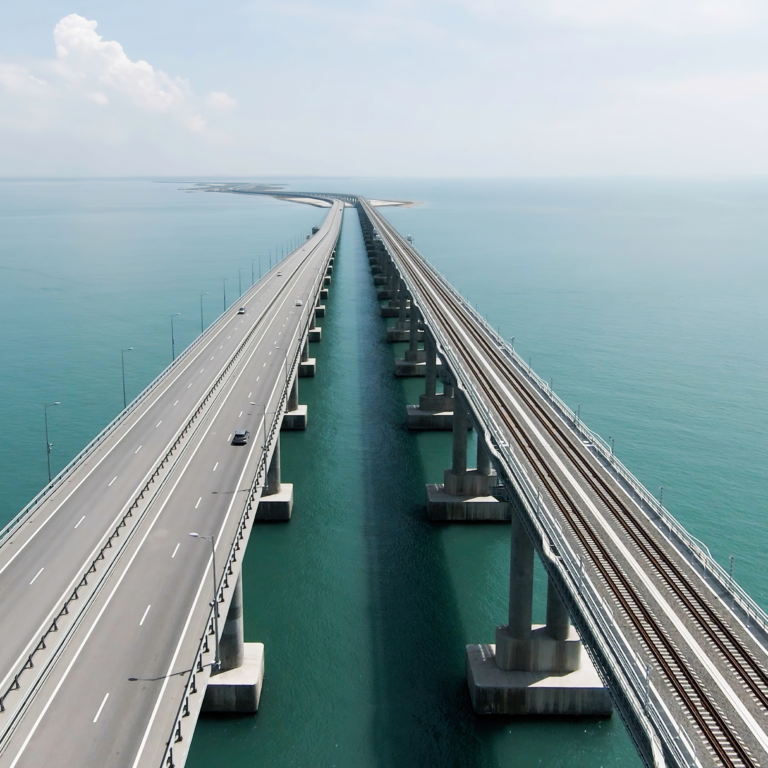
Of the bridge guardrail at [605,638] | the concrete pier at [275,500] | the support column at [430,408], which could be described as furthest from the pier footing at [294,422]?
the bridge guardrail at [605,638]

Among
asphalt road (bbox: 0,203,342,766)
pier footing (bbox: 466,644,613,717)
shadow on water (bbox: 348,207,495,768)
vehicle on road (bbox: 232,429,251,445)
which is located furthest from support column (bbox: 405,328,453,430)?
pier footing (bbox: 466,644,613,717)

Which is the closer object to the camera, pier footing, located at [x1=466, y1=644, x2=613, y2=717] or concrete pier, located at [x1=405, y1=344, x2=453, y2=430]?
pier footing, located at [x1=466, y1=644, x2=613, y2=717]

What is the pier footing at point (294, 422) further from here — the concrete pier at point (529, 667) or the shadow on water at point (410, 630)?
the concrete pier at point (529, 667)

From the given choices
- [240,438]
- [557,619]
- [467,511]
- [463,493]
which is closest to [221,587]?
[557,619]

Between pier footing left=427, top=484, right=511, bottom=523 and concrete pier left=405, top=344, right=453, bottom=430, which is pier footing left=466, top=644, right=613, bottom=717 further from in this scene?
concrete pier left=405, top=344, right=453, bottom=430

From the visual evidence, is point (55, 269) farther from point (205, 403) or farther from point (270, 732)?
point (270, 732)

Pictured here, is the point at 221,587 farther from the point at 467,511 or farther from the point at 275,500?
the point at 467,511

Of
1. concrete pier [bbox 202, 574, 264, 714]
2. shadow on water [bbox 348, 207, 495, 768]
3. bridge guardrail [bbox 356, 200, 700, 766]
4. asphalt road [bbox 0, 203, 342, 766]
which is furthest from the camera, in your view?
concrete pier [bbox 202, 574, 264, 714]
